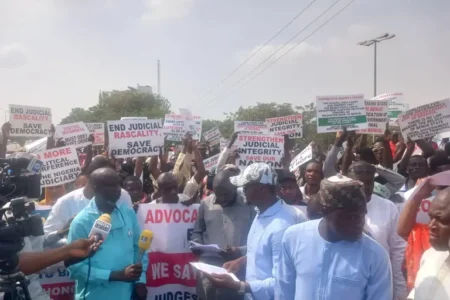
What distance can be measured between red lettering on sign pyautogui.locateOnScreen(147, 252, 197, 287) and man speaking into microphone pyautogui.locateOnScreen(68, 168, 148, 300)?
1089 mm

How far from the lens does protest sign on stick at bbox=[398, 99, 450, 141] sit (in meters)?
8.47

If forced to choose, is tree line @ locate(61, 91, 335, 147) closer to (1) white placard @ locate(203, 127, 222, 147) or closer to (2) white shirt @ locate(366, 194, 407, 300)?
(1) white placard @ locate(203, 127, 222, 147)

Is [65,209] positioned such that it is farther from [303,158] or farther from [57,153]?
[303,158]

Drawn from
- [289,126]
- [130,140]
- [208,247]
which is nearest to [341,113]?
[289,126]

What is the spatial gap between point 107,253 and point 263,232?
4.47 feet

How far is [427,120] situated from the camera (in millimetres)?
8547

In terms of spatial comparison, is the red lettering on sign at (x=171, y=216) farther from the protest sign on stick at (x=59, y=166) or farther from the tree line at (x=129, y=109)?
the tree line at (x=129, y=109)

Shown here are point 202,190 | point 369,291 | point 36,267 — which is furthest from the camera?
point 202,190

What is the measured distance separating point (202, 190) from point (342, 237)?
15.8 feet

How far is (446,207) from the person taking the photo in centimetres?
235

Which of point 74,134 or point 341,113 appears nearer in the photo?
point 341,113

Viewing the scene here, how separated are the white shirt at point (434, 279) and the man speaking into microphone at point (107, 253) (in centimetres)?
234

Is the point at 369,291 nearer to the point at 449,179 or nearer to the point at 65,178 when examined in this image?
the point at 449,179

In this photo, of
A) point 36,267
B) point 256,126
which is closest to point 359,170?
point 36,267
